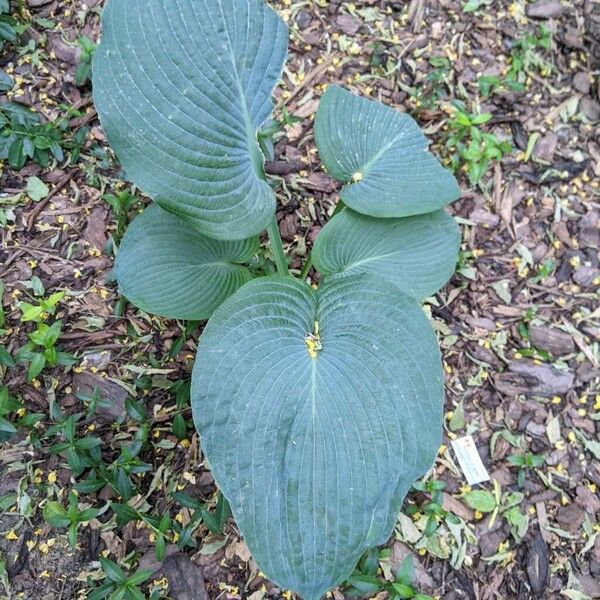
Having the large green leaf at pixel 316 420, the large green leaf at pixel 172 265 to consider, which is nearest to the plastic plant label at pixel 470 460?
the large green leaf at pixel 316 420

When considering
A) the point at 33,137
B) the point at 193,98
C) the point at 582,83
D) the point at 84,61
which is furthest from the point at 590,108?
the point at 33,137

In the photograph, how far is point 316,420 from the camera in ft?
3.70

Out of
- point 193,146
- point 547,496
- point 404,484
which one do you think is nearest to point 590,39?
point 547,496

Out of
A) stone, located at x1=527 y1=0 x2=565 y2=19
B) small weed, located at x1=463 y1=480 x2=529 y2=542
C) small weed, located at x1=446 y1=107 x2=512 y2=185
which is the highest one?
stone, located at x1=527 y1=0 x2=565 y2=19

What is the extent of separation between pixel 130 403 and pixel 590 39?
2.17m

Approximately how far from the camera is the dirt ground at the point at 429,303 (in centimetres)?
153

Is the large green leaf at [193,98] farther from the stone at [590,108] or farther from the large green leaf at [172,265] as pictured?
the stone at [590,108]

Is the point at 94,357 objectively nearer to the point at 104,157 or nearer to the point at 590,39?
the point at 104,157

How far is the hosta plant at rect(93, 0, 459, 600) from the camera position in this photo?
1.09 metres

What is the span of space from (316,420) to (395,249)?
25.1 inches

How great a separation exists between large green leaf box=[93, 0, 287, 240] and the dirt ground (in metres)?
0.55

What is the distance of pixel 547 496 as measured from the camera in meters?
1.77

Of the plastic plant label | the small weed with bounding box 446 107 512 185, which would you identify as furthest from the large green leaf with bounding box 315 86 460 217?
the plastic plant label

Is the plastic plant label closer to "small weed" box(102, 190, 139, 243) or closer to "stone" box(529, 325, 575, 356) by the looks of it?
"stone" box(529, 325, 575, 356)
